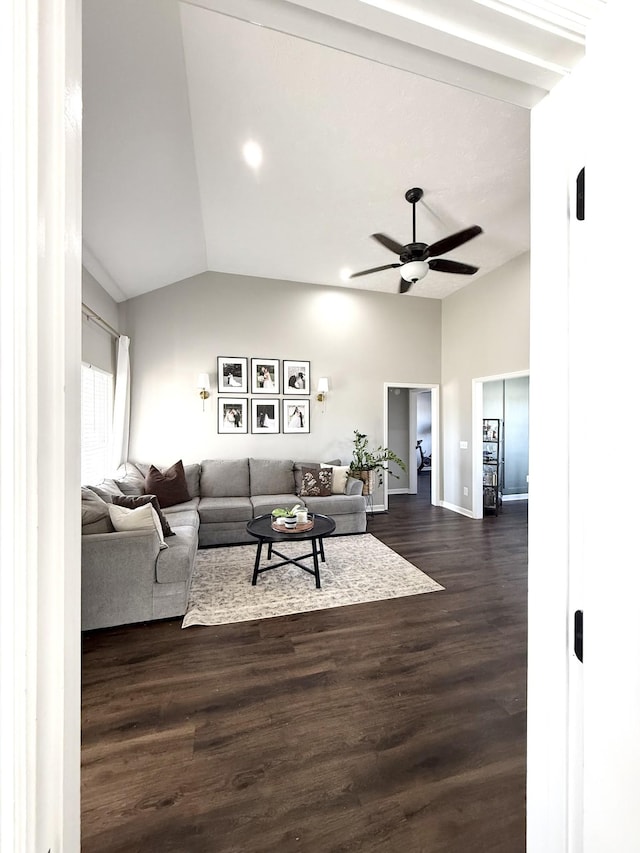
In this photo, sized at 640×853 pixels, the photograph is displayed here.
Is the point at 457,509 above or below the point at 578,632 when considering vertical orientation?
below

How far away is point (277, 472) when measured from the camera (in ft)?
16.8

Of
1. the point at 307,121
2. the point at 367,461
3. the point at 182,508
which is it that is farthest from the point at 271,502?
the point at 307,121

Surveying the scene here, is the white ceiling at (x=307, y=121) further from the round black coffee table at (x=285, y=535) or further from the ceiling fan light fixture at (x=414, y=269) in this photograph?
the round black coffee table at (x=285, y=535)

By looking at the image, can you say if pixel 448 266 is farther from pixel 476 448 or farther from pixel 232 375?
pixel 232 375

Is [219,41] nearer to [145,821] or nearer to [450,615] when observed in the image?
[145,821]

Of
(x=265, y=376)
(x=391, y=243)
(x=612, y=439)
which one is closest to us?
(x=612, y=439)

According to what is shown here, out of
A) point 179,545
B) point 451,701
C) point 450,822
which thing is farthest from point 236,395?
point 450,822

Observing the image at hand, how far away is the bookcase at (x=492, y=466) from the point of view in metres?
5.78

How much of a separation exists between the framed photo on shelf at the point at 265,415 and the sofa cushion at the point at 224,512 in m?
1.32

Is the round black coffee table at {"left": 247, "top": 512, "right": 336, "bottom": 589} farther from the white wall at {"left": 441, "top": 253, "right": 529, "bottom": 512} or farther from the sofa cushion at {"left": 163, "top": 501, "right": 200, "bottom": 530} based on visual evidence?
the white wall at {"left": 441, "top": 253, "right": 529, "bottom": 512}

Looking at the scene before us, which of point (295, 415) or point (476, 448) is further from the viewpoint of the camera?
point (295, 415)

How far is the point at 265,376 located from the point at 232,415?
2.43 feet

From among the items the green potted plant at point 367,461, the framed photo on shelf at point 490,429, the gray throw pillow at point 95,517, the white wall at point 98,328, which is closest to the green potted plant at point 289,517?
the gray throw pillow at point 95,517

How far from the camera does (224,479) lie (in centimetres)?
492
